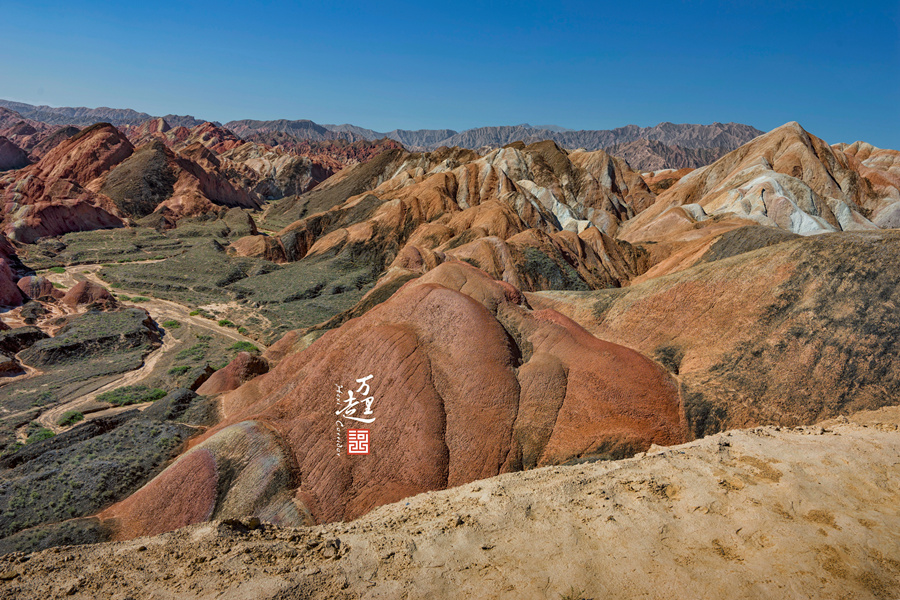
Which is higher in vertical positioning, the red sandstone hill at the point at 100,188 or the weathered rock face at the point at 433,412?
the red sandstone hill at the point at 100,188

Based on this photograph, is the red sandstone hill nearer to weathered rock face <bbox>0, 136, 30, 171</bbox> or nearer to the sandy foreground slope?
weathered rock face <bbox>0, 136, 30, 171</bbox>

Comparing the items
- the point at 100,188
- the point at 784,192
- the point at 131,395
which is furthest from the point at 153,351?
the point at 784,192

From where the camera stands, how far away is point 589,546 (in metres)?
6.59

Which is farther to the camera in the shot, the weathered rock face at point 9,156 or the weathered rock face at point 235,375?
the weathered rock face at point 9,156

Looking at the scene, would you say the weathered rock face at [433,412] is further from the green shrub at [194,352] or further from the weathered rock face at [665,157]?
the weathered rock face at [665,157]

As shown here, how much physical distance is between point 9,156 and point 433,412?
130 meters

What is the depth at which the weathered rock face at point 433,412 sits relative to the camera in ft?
38.4

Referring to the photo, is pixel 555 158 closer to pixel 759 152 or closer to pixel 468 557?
pixel 759 152

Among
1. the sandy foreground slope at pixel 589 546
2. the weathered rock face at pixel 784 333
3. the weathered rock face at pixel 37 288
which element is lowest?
the weathered rock face at pixel 37 288

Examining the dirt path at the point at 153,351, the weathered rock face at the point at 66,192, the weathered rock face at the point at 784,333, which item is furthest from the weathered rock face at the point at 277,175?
the weathered rock face at the point at 784,333

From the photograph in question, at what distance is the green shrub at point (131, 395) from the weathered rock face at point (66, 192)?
41.9 meters

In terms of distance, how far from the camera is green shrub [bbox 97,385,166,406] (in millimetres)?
22547

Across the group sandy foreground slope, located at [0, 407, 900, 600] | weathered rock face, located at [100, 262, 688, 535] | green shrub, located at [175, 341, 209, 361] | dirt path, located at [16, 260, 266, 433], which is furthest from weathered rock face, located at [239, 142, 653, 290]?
sandy foreground slope, located at [0, 407, 900, 600]

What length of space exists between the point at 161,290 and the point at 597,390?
4233 centimetres
